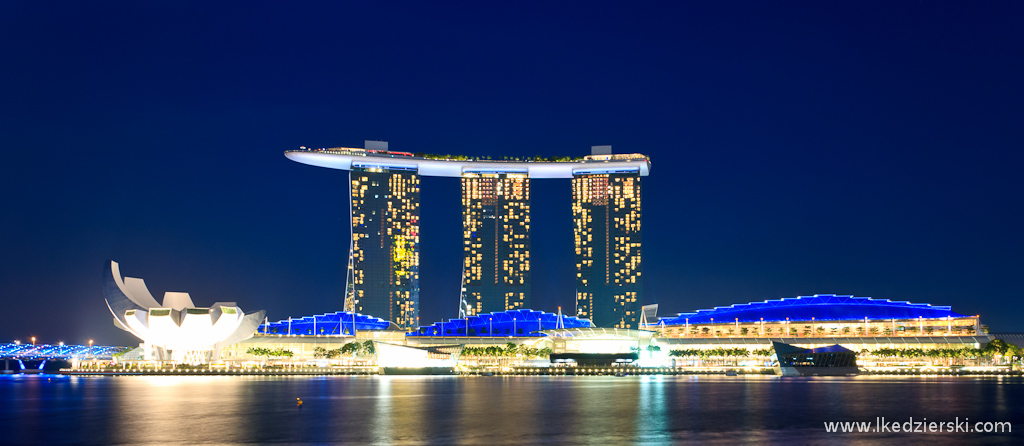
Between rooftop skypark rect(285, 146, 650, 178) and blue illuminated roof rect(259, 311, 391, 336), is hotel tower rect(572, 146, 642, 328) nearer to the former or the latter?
rooftop skypark rect(285, 146, 650, 178)

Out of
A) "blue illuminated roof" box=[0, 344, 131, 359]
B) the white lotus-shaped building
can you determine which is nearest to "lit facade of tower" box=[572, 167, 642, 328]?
the white lotus-shaped building

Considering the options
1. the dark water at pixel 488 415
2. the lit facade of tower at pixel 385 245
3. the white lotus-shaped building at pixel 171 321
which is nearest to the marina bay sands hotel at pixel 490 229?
the lit facade of tower at pixel 385 245

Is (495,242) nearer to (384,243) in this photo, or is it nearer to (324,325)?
(384,243)

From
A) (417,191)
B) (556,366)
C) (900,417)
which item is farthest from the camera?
(417,191)

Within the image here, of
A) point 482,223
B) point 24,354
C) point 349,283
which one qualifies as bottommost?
point 24,354

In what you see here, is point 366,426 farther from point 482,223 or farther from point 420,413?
point 482,223

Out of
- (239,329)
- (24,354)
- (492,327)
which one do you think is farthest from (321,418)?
(24,354)
